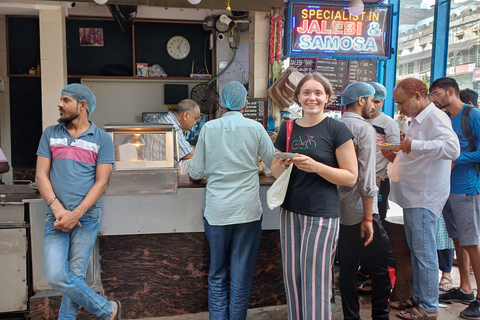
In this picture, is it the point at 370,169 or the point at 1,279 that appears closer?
the point at 370,169

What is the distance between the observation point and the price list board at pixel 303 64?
5953mm

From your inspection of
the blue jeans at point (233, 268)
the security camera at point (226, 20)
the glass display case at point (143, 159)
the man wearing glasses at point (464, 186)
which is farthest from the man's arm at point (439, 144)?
the security camera at point (226, 20)

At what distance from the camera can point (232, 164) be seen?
2617mm

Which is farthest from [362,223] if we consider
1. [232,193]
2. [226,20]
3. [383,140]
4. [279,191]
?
[226,20]

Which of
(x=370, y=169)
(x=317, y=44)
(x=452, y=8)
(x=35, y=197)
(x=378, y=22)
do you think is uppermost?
(x=452, y=8)

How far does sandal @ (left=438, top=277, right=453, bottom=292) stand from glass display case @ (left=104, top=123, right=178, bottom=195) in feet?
8.62

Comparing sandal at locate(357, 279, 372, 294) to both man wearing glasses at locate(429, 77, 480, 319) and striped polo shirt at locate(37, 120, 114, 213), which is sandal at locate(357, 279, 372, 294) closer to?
man wearing glasses at locate(429, 77, 480, 319)

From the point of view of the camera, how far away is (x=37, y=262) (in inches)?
113

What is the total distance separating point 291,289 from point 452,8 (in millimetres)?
5286

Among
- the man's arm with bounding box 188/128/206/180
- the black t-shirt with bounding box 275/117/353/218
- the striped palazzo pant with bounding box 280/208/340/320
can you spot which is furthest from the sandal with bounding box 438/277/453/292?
the man's arm with bounding box 188/128/206/180

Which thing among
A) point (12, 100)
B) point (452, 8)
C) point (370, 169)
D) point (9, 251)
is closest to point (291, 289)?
point (370, 169)

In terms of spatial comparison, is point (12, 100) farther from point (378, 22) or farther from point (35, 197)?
point (378, 22)

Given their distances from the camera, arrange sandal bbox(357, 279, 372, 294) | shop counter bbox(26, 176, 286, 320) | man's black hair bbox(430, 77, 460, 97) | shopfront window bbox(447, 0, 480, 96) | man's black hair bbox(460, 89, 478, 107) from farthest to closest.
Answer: shopfront window bbox(447, 0, 480, 96) < man's black hair bbox(460, 89, 478, 107) < sandal bbox(357, 279, 372, 294) < man's black hair bbox(430, 77, 460, 97) < shop counter bbox(26, 176, 286, 320)

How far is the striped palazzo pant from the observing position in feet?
7.36
